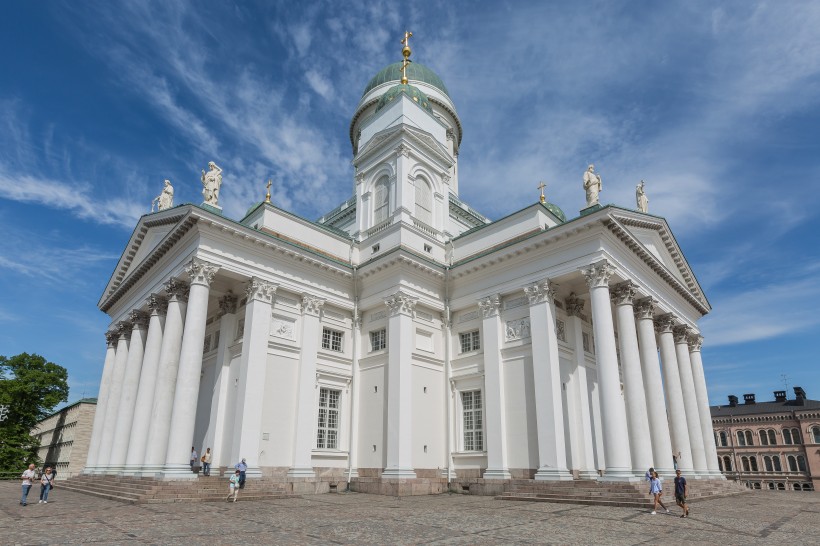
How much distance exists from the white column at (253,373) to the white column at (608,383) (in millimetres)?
13217

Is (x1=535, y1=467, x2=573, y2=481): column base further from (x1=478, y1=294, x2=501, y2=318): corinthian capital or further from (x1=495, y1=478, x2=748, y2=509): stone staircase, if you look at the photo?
(x1=478, y1=294, x2=501, y2=318): corinthian capital

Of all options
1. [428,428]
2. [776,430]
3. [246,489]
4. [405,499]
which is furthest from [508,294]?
[776,430]

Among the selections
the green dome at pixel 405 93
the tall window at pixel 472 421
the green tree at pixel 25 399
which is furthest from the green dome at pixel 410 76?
the green tree at pixel 25 399

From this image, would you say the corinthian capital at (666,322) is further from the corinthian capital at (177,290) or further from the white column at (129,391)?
the white column at (129,391)

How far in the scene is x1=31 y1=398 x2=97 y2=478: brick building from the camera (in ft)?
127

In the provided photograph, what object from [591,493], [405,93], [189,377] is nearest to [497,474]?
[591,493]

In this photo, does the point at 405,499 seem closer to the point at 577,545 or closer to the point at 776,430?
the point at 577,545

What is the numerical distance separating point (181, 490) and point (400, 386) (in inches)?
364

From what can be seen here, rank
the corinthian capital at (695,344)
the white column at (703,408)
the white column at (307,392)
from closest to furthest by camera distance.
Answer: the white column at (307,392), the white column at (703,408), the corinthian capital at (695,344)

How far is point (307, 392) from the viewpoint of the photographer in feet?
74.1

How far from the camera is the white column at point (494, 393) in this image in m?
21.5

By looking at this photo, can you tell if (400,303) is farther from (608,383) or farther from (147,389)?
(147,389)

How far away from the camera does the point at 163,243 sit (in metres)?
22.7

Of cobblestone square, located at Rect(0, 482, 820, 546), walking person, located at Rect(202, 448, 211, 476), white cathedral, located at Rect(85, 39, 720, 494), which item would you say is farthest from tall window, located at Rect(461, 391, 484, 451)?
walking person, located at Rect(202, 448, 211, 476)
